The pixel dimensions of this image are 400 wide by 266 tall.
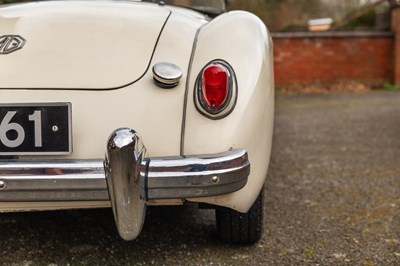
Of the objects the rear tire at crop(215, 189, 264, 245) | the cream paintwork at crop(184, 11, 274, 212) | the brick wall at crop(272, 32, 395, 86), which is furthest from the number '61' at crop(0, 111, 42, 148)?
the brick wall at crop(272, 32, 395, 86)

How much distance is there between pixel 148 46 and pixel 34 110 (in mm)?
514

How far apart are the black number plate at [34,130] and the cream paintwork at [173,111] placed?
44mm

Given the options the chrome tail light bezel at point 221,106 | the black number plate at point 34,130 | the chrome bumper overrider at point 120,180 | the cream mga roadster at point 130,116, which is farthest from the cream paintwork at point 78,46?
the chrome bumper overrider at point 120,180

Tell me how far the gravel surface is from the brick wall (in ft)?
24.2

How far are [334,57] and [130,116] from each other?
1012 cm

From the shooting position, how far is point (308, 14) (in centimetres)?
1750

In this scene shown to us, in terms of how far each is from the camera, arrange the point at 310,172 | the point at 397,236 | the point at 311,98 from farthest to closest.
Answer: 1. the point at 311,98
2. the point at 310,172
3. the point at 397,236

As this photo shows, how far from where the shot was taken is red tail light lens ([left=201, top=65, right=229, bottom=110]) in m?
→ 1.97

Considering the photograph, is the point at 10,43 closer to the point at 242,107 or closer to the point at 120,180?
the point at 120,180

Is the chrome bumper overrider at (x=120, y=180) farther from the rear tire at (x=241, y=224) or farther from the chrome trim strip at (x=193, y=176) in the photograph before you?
the rear tire at (x=241, y=224)

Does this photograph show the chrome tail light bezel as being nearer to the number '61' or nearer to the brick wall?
the number '61'

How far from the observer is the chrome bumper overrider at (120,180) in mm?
1763

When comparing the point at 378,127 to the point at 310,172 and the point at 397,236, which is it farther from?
the point at 397,236

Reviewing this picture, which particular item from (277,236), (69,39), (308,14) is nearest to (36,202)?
(69,39)
